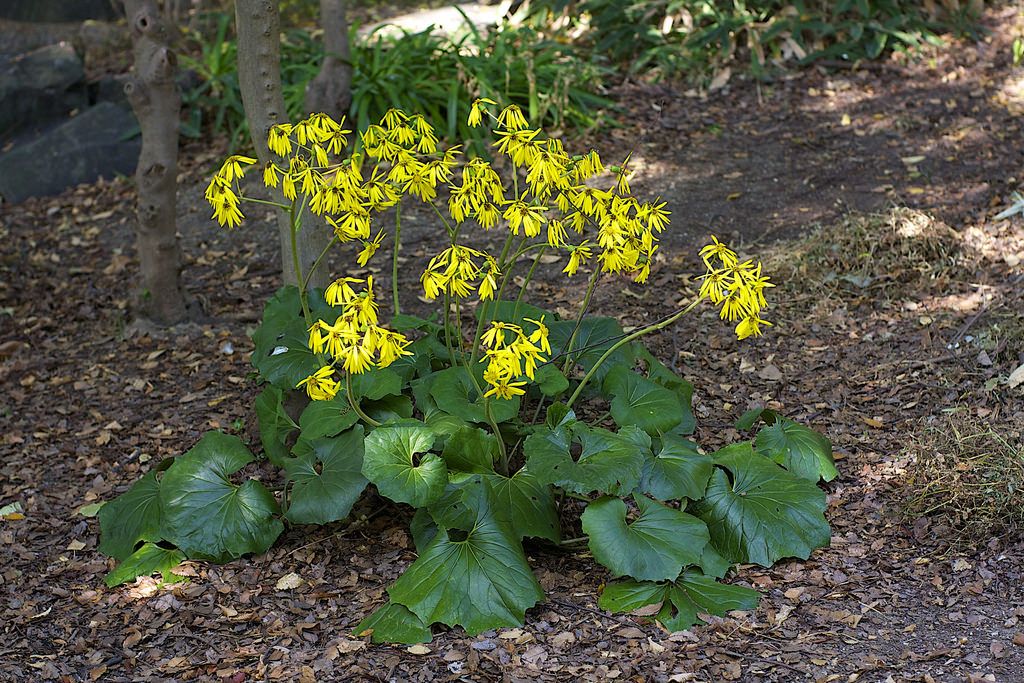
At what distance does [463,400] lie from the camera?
11.6 ft

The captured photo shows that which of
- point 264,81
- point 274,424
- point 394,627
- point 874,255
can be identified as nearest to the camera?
point 394,627

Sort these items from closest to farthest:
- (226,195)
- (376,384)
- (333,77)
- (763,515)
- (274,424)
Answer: (226,195) < (763,515) < (376,384) < (274,424) < (333,77)

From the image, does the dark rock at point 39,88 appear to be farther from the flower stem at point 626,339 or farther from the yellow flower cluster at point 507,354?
the yellow flower cluster at point 507,354

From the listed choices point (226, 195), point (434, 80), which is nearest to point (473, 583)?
point (226, 195)

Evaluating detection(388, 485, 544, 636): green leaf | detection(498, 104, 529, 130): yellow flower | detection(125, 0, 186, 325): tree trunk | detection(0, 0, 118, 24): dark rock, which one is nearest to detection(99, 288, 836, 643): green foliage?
detection(388, 485, 544, 636): green leaf

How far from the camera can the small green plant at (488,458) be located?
10.3ft

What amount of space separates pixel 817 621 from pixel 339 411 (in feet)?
5.50

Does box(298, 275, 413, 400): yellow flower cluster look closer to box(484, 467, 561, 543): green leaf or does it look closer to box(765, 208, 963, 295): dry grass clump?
box(484, 467, 561, 543): green leaf

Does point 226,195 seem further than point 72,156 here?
No

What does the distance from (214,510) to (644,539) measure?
142 cm

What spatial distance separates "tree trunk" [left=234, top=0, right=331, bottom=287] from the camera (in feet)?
14.4

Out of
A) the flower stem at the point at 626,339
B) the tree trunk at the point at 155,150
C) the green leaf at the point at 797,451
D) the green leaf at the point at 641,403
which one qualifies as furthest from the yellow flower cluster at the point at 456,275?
the tree trunk at the point at 155,150

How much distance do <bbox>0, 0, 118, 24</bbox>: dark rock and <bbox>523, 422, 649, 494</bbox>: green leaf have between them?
730 cm

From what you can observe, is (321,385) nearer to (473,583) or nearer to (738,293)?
(473,583)
